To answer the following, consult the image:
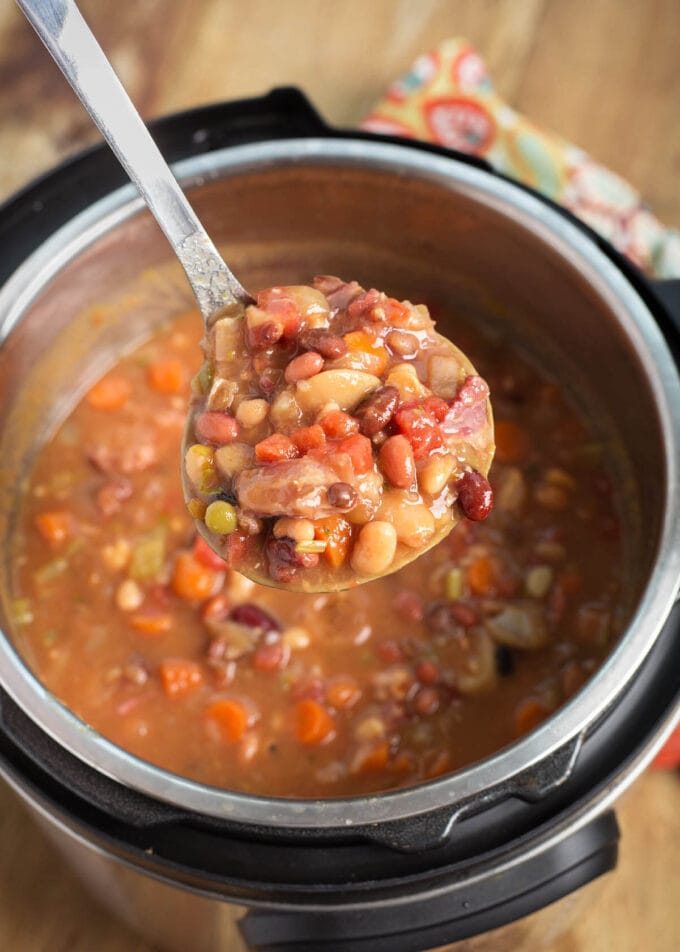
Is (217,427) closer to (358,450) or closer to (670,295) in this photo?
(358,450)

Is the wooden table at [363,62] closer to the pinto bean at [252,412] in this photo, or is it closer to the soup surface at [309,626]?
the soup surface at [309,626]

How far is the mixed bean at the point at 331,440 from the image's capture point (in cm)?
187

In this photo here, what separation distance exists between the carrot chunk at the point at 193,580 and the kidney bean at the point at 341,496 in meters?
0.84

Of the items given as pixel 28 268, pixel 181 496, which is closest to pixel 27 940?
pixel 181 496

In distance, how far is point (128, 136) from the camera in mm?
2000

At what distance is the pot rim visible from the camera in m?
1.81

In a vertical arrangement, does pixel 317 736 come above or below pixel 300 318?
below

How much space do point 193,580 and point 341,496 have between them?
87cm

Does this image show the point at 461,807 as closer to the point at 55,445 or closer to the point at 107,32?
the point at 55,445

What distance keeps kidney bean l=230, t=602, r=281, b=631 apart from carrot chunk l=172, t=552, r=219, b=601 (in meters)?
0.09

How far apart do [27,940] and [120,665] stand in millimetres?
690

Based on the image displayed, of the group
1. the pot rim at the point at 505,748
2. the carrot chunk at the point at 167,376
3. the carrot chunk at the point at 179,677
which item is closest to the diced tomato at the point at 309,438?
the pot rim at the point at 505,748

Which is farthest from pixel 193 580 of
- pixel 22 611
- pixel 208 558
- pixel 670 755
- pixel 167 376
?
pixel 670 755

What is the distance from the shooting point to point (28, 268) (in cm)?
243
